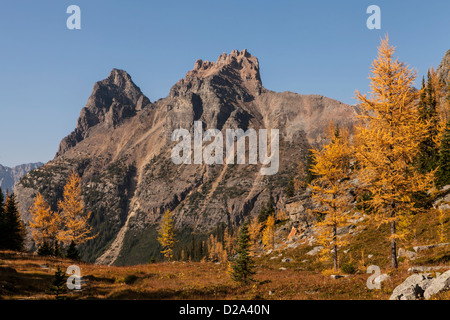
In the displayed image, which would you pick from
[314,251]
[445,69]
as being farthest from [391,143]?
[445,69]

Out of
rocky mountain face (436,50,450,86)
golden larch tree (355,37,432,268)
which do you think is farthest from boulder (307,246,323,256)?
rocky mountain face (436,50,450,86)

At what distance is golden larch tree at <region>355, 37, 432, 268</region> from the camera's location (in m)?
18.8

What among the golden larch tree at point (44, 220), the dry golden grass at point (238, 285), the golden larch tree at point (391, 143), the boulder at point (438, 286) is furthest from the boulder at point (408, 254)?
the golden larch tree at point (44, 220)

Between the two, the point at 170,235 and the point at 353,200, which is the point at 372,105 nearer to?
the point at 353,200

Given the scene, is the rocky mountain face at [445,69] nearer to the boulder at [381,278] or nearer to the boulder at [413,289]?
the boulder at [381,278]

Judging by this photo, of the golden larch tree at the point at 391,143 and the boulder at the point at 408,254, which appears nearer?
the golden larch tree at the point at 391,143

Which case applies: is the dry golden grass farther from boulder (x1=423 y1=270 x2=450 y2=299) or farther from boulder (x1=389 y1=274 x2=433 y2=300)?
boulder (x1=389 y1=274 x2=433 y2=300)

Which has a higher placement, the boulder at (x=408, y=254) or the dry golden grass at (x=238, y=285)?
the boulder at (x=408, y=254)

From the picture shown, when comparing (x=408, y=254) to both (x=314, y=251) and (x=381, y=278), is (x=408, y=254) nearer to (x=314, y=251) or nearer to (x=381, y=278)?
(x=381, y=278)

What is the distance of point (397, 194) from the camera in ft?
61.1

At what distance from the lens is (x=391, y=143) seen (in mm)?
18844

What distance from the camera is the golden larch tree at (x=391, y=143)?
18.8 meters

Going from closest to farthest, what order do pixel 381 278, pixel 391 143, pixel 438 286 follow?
pixel 438 286, pixel 381 278, pixel 391 143
